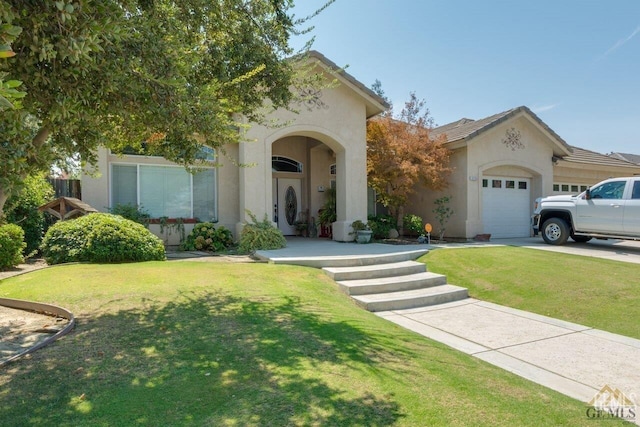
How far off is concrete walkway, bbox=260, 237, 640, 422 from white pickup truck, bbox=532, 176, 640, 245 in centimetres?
620

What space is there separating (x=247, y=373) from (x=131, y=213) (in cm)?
951

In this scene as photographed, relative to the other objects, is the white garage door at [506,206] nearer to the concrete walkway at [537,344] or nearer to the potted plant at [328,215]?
the potted plant at [328,215]

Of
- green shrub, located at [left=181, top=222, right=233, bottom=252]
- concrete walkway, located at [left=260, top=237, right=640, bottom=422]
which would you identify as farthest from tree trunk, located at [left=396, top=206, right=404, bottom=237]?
concrete walkway, located at [left=260, top=237, right=640, bottom=422]

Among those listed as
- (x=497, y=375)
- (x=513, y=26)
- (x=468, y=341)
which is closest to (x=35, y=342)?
(x=497, y=375)

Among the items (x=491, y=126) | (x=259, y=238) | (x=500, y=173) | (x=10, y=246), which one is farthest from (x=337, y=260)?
(x=500, y=173)

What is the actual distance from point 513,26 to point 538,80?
4344 millimetres

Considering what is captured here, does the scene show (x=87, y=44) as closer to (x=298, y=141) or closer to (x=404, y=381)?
(x=404, y=381)

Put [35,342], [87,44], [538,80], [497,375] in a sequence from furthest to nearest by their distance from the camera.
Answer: [538,80] → [35,342] → [497,375] → [87,44]

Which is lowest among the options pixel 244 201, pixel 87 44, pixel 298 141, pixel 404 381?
pixel 404 381

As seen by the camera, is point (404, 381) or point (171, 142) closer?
point (404, 381)

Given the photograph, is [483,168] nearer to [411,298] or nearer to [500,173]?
[500,173]

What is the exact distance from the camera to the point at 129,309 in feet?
17.2

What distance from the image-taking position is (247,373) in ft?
11.0

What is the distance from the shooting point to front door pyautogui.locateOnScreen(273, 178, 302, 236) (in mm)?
16688
